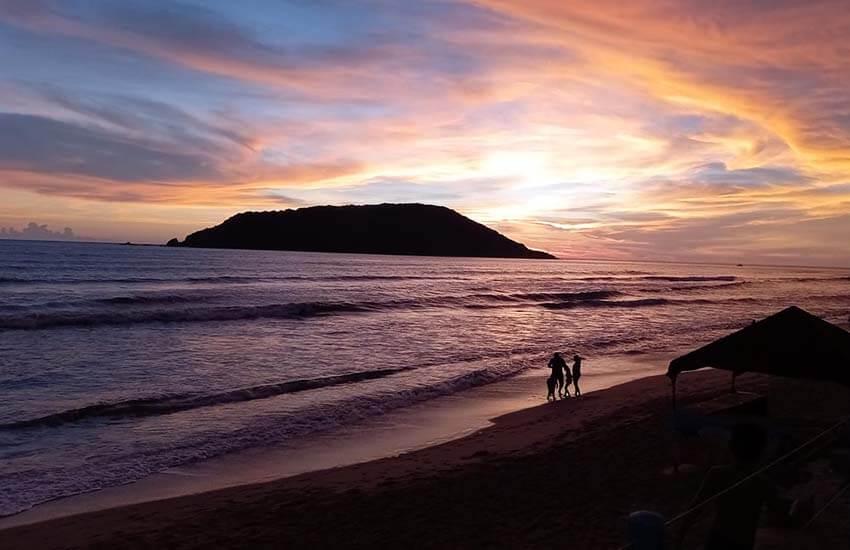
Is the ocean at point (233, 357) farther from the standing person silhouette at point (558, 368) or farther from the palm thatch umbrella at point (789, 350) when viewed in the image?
the palm thatch umbrella at point (789, 350)

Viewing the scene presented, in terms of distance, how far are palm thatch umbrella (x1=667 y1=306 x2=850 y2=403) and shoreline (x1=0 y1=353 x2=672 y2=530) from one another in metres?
6.26

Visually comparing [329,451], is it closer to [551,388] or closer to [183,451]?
[183,451]

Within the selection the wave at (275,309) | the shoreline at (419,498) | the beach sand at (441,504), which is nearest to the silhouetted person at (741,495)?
the beach sand at (441,504)

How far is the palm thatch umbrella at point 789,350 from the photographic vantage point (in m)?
8.20

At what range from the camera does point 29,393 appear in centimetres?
1698

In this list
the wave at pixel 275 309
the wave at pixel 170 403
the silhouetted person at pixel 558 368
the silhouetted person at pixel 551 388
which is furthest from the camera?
the wave at pixel 275 309

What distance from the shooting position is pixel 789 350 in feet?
28.1

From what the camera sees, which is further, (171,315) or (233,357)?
(171,315)

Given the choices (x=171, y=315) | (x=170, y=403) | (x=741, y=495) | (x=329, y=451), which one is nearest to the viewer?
(x=741, y=495)

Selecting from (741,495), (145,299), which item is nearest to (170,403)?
(741,495)

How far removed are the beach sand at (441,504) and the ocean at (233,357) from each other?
89.0 inches

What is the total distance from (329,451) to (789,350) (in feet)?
27.4

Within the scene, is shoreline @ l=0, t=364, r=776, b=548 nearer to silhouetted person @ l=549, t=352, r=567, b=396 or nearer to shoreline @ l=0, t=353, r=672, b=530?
shoreline @ l=0, t=353, r=672, b=530

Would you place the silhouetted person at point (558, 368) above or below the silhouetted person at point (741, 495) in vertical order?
below
